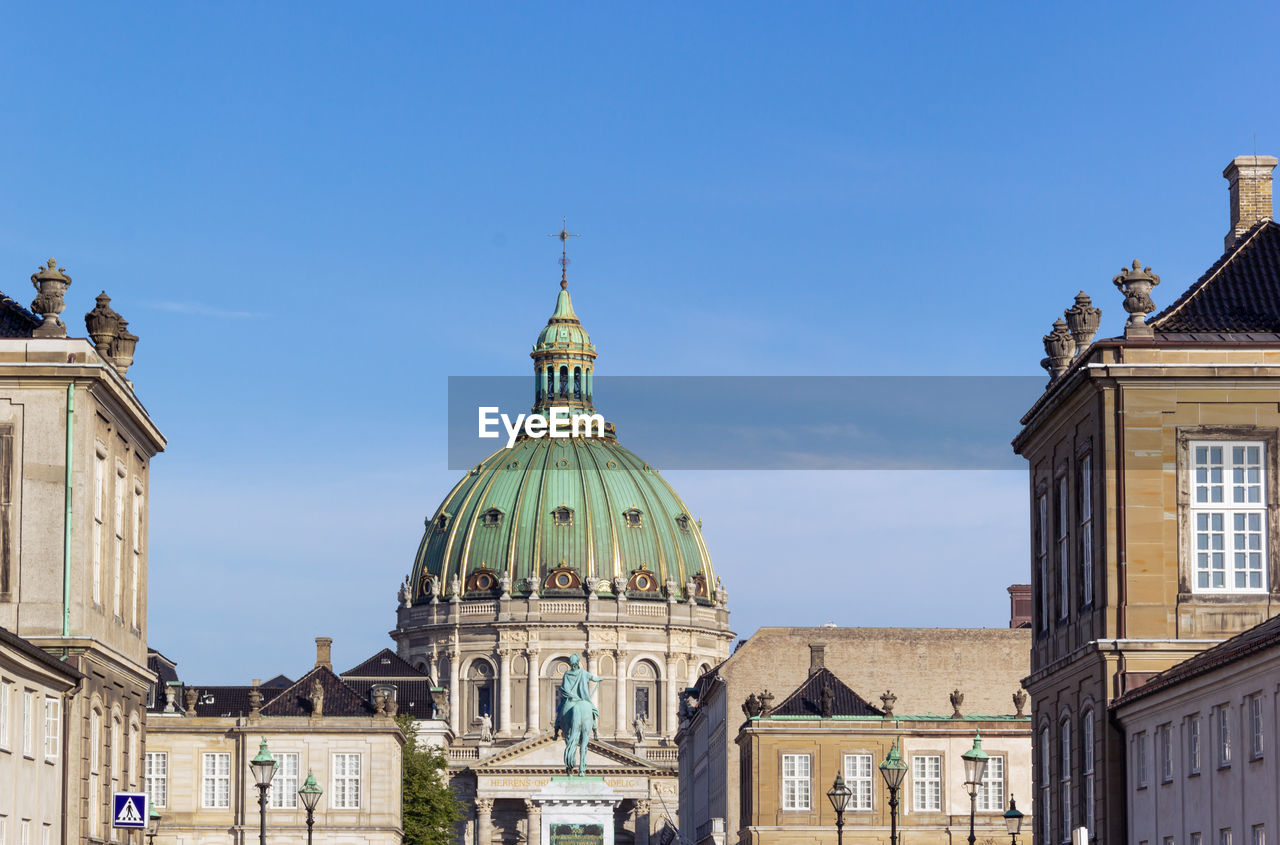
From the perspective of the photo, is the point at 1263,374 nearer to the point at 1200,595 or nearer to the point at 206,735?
the point at 1200,595

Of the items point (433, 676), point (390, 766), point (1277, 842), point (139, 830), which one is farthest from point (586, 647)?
point (1277, 842)

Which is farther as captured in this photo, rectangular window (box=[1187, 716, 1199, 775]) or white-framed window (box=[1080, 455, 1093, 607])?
white-framed window (box=[1080, 455, 1093, 607])

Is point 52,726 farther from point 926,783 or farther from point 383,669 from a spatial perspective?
point 383,669

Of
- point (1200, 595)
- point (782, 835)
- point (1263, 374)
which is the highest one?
point (1263, 374)

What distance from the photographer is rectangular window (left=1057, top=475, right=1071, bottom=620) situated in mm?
46688

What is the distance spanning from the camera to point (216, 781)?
9756cm

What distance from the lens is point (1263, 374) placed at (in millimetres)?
42719

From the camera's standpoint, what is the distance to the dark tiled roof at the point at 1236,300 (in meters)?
43.6

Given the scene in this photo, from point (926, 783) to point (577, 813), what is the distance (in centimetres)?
1339

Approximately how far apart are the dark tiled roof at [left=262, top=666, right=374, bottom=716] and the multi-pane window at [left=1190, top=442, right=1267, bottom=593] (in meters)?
60.7

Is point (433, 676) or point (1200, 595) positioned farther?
point (433, 676)

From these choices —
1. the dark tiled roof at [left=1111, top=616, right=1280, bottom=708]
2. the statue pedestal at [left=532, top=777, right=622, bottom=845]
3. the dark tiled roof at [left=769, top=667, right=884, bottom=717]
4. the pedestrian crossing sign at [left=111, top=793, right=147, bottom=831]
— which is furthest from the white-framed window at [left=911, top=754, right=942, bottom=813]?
the pedestrian crossing sign at [left=111, top=793, right=147, bottom=831]

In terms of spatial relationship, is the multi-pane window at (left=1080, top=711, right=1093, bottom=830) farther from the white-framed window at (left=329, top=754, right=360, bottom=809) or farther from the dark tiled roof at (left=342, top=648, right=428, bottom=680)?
the dark tiled roof at (left=342, top=648, right=428, bottom=680)

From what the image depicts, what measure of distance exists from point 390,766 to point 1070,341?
54284 millimetres
